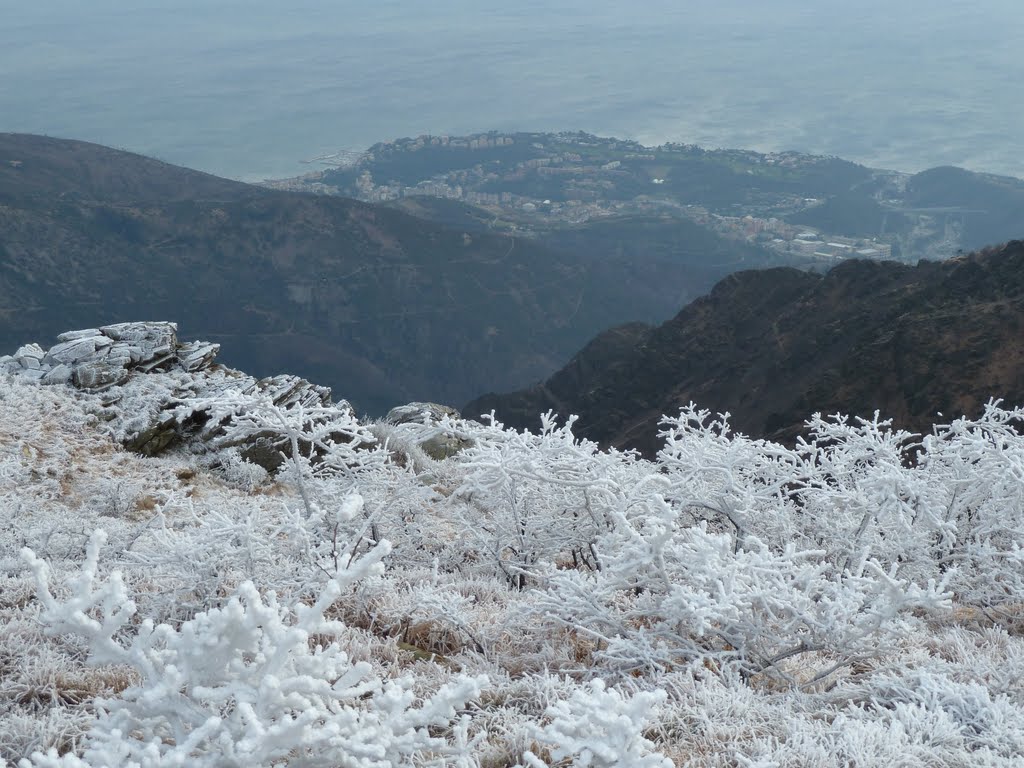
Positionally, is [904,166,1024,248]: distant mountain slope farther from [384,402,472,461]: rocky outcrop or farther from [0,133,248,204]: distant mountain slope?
[384,402,472,461]: rocky outcrop

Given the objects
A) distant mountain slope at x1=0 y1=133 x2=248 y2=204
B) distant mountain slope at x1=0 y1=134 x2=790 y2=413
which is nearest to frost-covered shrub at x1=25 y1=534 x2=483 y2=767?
distant mountain slope at x1=0 y1=134 x2=790 y2=413

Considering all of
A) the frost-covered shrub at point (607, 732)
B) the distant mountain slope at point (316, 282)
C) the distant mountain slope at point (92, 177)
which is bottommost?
the distant mountain slope at point (316, 282)

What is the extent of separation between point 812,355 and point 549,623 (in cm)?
3181

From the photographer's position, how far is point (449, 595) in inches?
161

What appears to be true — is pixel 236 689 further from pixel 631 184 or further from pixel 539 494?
pixel 631 184

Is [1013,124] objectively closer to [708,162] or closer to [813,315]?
[708,162]

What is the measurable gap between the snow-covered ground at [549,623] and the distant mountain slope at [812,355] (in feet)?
65.5

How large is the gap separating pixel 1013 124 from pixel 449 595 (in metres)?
163

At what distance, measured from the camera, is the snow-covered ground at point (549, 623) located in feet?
6.83

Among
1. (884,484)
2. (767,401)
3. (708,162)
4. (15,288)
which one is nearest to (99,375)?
(884,484)

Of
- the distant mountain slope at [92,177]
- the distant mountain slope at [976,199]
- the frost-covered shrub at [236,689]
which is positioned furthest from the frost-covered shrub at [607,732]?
the distant mountain slope at [976,199]

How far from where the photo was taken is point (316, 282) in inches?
3425

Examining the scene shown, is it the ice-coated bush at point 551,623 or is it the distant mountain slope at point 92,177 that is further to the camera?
the distant mountain slope at point 92,177

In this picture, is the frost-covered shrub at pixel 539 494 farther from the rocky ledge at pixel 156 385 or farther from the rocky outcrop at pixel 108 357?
the rocky outcrop at pixel 108 357
